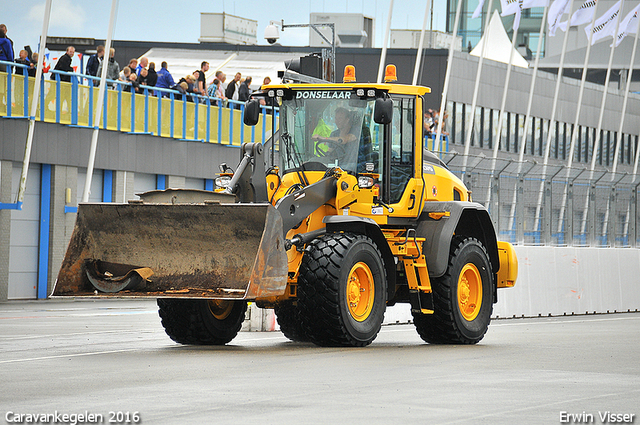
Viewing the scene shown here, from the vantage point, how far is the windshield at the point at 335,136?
46.1ft

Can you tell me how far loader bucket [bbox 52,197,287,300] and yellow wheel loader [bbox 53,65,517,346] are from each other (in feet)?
0.04

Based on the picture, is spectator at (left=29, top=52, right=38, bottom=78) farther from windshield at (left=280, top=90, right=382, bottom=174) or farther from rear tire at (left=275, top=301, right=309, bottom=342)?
windshield at (left=280, top=90, right=382, bottom=174)

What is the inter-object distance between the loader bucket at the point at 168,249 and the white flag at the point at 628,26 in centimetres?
3612

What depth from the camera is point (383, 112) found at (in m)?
13.3

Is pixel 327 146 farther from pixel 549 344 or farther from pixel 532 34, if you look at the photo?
pixel 532 34

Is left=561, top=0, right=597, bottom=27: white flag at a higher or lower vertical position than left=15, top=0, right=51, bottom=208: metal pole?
higher

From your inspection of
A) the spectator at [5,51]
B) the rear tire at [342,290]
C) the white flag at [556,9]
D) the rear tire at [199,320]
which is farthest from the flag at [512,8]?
the rear tire at [342,290]

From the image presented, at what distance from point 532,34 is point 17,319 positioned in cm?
9444

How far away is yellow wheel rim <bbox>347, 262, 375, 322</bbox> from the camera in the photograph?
13.1 meters

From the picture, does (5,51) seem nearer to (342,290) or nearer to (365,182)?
(365,182)

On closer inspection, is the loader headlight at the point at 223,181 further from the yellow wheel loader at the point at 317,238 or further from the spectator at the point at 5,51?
the spectator at the point at 5,51

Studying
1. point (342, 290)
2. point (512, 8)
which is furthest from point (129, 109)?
point (342, 290)

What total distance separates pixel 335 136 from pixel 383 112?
1023 millimetres

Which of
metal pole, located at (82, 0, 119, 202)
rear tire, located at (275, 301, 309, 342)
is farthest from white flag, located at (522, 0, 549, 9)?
rear tire, located at (275, 301, 309, 342)
